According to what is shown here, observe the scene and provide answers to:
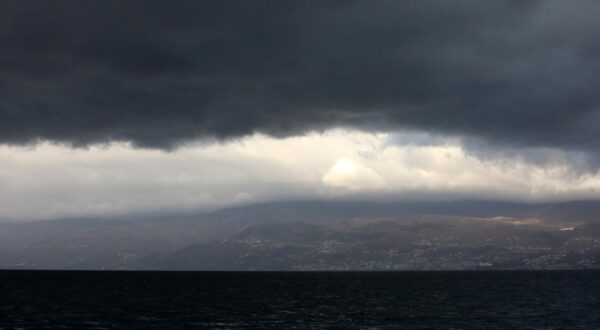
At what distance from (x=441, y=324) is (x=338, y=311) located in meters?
34.3

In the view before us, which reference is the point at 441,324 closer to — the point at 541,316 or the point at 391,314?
the point at 391,314

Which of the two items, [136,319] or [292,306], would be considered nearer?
[136,319]

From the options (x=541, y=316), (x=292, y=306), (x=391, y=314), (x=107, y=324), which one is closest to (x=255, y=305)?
(x=292, y=306)

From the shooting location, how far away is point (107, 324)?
375 feet

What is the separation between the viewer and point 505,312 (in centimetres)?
14175

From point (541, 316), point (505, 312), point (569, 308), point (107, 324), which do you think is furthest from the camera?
point (569, 308)

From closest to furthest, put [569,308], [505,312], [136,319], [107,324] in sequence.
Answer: [107,324]
[136,319]
[505,312]
[569,308]

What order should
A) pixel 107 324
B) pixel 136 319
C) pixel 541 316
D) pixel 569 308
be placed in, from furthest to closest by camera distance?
pixel 569 308
pixel 541 316
pixel 136 319
pixel 107 324

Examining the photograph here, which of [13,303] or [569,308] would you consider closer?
[569,308]

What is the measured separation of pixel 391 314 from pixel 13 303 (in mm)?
98013

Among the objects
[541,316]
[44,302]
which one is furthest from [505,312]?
[44,302]

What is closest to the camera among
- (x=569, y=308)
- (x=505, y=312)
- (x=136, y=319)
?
(x=136, y=319)

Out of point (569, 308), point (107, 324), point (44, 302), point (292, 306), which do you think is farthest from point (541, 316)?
point (44, 302)

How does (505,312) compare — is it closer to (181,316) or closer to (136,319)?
(181,316)
